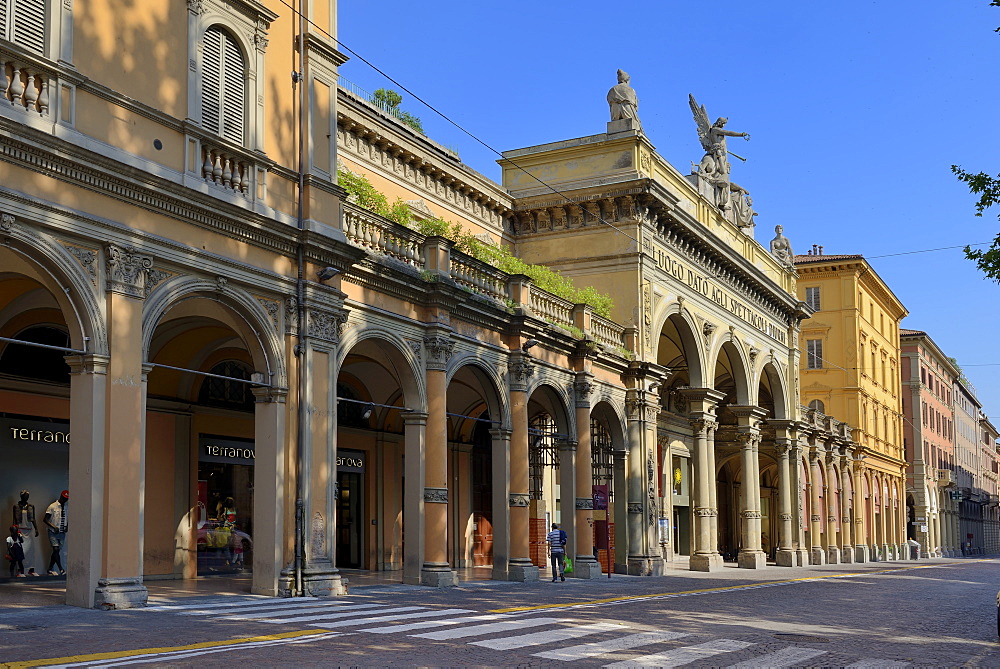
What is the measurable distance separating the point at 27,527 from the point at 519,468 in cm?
1061

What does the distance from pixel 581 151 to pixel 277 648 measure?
2458cm

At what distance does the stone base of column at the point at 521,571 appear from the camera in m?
24.1

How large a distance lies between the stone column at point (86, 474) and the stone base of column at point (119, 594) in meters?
0.09

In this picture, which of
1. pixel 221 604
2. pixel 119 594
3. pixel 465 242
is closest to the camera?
pixel 119 594

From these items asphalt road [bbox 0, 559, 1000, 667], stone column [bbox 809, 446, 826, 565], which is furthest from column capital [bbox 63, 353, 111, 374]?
stone column [bbox 809, 446, 826, 565]

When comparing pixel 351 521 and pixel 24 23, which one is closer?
pixel 24 23

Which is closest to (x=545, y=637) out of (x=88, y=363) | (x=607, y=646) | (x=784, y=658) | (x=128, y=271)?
(x=607, y=646)

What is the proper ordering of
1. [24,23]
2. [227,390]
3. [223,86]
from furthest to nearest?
1. [227,390]
2. [223,86]
3. [24,23]

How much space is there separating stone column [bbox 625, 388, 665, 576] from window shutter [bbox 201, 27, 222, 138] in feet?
55.2

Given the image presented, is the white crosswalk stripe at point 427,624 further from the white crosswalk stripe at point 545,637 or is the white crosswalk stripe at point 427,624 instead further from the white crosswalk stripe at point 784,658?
the white crosswalk stripe at point 784,658

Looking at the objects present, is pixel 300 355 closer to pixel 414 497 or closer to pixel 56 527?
pixel 414 497

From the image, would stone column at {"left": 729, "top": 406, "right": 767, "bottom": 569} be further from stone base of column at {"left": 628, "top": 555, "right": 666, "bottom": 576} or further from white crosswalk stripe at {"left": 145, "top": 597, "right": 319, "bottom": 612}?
white crosswalk stripe at {"left": 145, "top": 597, "right": 319, "bottom": 612}

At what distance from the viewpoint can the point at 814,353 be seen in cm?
6512


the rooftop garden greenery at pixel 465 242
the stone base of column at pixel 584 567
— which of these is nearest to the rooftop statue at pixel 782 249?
the rooftop garden greenery at pixel 465 242
